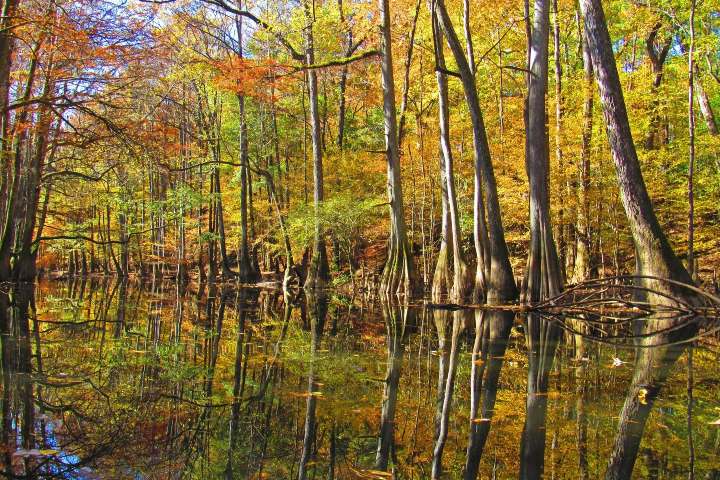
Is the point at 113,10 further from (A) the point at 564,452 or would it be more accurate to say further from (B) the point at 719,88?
(B) the point at 719,88

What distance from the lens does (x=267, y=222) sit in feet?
85.5

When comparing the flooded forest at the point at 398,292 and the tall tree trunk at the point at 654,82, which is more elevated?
the tall tree trunk at the point at 654,82

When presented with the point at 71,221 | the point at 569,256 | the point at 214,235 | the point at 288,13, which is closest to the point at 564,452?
the point at 569,256

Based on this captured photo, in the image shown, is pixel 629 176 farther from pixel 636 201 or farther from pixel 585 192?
pixel 585 192

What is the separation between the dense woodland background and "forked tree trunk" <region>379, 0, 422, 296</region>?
85mm

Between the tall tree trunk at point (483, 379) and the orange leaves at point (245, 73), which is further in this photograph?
the orange leaves at point (245, 73)

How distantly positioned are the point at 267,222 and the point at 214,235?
8.50ft

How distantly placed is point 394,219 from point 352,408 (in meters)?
11.2

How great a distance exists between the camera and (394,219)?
14.3 meters

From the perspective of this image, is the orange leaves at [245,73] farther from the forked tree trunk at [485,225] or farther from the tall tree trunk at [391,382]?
the tall tree trunk at [391,382]

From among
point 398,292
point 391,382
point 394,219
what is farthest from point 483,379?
point 394,219

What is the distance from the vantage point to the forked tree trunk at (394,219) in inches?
554

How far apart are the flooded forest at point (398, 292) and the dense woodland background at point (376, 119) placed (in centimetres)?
11

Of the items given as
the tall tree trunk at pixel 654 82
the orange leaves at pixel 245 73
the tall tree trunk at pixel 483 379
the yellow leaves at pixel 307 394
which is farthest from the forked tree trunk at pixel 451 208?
the yellow leaves at pixel 307 394
